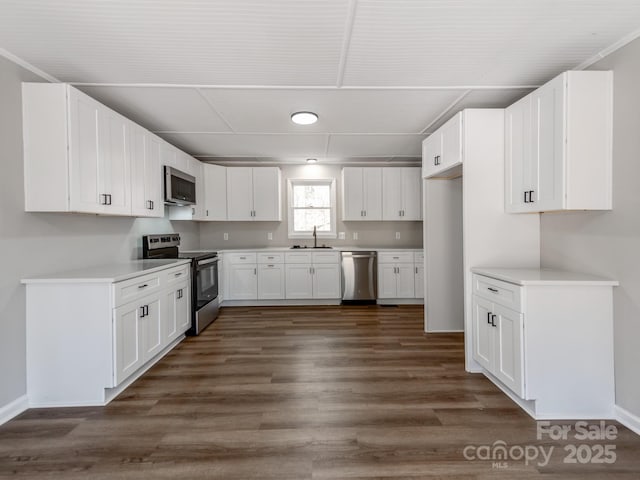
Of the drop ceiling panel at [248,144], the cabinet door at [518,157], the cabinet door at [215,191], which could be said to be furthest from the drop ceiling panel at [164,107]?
the cabinet door at [518,157]

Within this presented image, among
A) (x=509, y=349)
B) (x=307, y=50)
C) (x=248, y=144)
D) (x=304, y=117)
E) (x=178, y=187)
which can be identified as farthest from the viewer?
(x=248, y=144)

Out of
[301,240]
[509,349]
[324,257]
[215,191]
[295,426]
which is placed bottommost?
[295,426]

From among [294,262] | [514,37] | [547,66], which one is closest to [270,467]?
[514,37]

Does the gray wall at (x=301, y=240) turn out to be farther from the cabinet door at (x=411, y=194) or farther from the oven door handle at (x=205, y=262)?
the oven door handle at (x=205, y=262)

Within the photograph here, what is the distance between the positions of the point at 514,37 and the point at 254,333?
3.49 metres

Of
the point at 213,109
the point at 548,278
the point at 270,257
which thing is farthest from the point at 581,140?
the point at 270,257

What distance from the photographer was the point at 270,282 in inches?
197

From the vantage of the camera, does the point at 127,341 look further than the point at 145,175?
No

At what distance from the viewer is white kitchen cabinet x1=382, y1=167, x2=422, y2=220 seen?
5.25m

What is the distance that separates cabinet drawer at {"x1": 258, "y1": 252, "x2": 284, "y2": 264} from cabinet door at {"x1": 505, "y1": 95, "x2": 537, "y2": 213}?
126 inches

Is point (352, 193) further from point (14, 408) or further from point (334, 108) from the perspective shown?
point (14, 408)

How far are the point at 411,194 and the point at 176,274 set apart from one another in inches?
146

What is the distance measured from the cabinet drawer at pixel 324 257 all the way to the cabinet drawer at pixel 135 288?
2486 millimetres

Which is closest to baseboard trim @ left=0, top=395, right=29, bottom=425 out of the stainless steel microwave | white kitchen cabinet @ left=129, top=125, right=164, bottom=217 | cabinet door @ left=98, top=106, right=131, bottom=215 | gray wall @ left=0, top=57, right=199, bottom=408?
gray wall @ left=0, top=57, right=199, bottom=408
